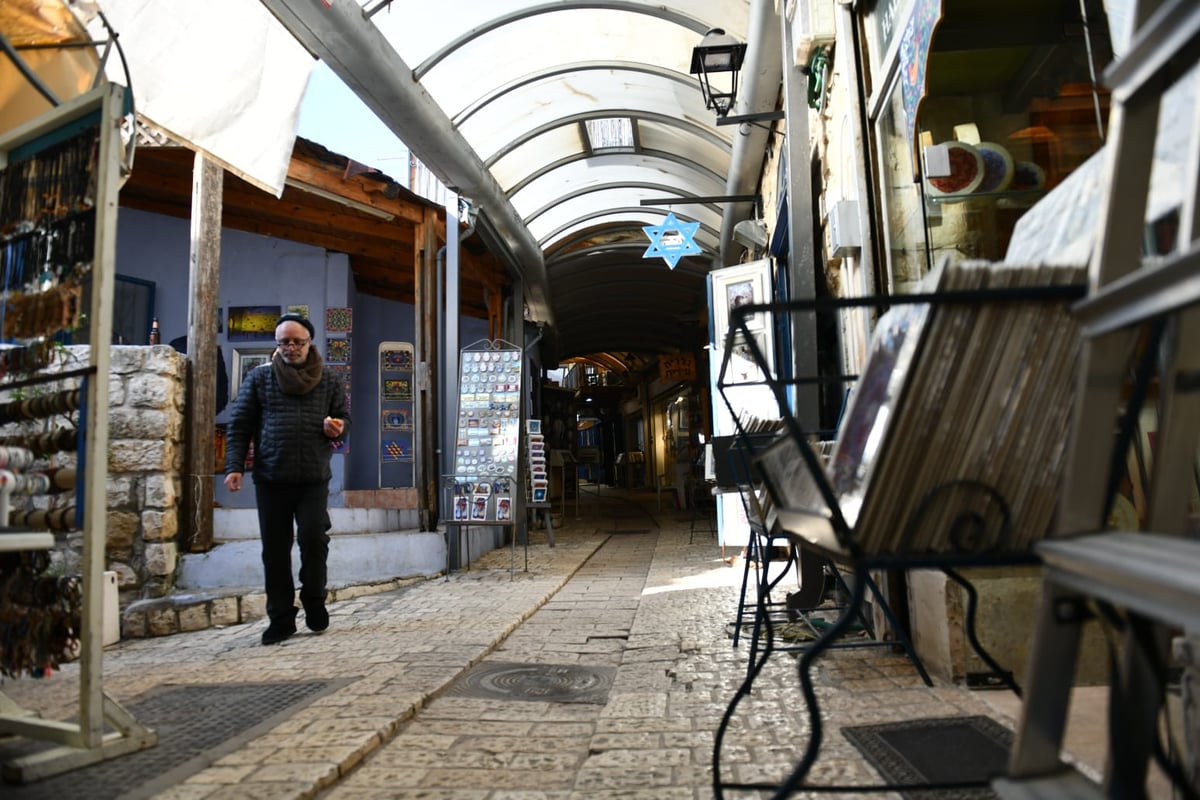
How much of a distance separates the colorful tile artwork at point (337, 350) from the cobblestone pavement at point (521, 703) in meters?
5.05

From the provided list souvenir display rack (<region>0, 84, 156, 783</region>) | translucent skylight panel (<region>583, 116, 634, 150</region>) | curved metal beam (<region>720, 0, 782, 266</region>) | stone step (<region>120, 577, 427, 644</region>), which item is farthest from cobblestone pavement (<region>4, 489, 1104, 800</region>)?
translucent skylight panel (<region>583, 116, 634, 150</region>)

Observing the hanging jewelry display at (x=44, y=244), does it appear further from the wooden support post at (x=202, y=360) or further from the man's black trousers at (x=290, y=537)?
the wooden support post at (x=202, y=360)

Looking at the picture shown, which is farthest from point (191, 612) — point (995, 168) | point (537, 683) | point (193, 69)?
point (995, 168)

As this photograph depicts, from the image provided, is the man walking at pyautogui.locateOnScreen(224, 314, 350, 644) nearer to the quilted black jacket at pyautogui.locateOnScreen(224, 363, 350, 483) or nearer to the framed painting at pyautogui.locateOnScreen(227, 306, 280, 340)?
the quilted black jacket at pyautogui.locateOnScreen(224, 363, 350, 483)

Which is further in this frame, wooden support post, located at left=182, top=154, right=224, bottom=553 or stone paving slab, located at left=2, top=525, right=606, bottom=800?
wooden support post, located at left=182, top=154, right=224, bottom=553

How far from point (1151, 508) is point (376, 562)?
20.8ft

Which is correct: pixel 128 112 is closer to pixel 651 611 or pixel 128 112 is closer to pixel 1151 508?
pixel 1151 508

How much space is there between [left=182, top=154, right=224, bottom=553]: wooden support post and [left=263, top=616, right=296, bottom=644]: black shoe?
1816mm

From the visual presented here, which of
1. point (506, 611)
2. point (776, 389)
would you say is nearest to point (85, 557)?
point (776, 389)

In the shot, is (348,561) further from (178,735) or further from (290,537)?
(178,735)

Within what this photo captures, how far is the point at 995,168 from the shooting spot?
3318 millimetres

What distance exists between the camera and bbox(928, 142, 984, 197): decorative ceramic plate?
10.9ft

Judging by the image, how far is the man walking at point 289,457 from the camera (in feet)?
13.8

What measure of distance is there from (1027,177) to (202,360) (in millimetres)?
5358
